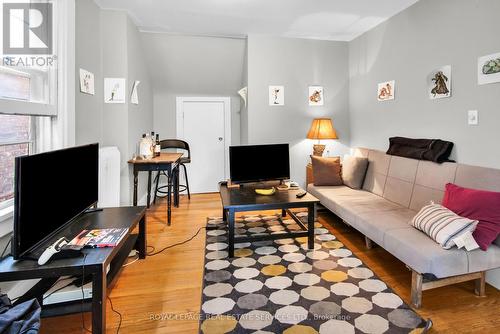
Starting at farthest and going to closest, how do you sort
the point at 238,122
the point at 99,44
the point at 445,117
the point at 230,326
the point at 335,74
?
the point at 238,122 → the point at 335,74 → the point at 99,44 → the point at 445,117 → the point at 230,326

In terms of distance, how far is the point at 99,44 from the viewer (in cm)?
325

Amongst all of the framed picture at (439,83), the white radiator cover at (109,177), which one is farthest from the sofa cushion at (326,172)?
the white radiator cover at (109,177)

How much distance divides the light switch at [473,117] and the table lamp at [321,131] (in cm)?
168

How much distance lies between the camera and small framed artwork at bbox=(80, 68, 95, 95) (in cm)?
280

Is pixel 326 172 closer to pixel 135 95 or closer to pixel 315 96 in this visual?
pixel 315 96

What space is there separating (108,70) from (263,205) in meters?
2.49

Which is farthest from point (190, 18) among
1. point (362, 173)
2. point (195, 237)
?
point (362, 173)

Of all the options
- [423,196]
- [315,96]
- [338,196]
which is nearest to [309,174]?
[338,196]

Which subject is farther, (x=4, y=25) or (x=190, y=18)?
(x=190, y=18)

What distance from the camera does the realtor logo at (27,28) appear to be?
1.91 m

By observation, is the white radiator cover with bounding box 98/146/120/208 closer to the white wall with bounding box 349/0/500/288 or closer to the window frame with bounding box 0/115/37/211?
the window frame with bounding box 0/115/37/211

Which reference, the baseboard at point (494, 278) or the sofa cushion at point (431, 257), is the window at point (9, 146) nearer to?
the sofa cushion at point (431, 257)

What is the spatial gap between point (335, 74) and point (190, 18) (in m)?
2.19

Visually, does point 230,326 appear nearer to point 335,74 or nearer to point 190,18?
point 190,18
